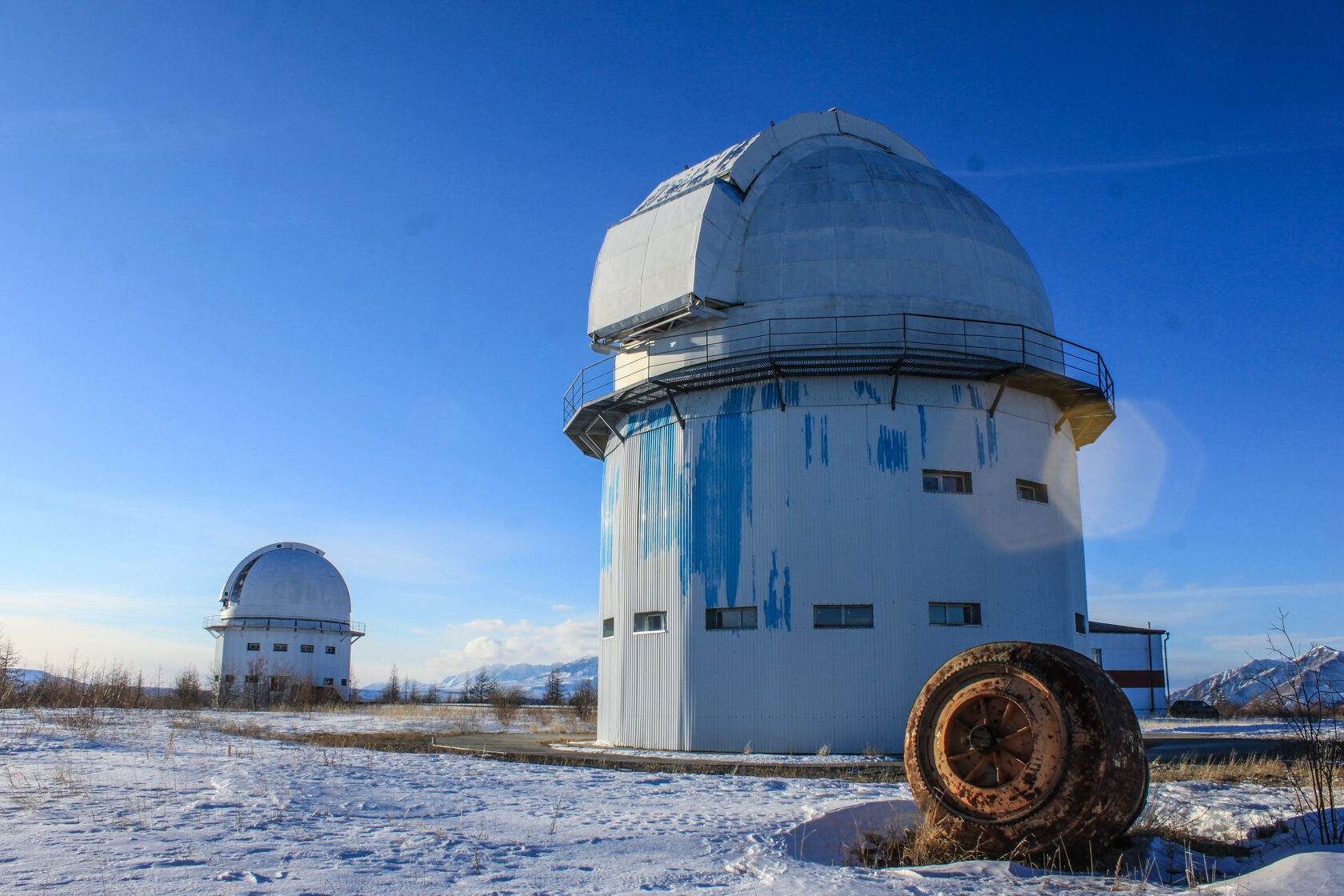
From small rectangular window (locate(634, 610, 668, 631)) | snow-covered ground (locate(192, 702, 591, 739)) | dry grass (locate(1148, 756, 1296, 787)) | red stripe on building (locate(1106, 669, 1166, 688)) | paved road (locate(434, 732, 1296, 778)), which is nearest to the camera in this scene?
dry grass (locate(1148, 756, 1296, 787))

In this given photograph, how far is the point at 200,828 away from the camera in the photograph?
7.23 meters

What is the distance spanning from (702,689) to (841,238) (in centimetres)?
945

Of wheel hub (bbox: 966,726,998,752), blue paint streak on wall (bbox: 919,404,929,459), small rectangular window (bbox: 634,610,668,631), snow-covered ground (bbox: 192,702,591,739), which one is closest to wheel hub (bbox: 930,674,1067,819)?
wheel hub (bbox: 966,726,998,752)

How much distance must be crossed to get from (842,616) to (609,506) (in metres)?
6.15

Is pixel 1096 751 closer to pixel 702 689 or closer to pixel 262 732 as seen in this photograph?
pixel 702 689

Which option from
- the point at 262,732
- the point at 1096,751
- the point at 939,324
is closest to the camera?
the point at 1096,751

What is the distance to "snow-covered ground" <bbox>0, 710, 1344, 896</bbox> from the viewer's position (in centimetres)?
560

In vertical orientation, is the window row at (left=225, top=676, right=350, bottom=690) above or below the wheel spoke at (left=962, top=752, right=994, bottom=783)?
below

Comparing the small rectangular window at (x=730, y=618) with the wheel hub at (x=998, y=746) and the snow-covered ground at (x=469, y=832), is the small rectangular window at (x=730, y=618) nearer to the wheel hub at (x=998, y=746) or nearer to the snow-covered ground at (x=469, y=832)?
the snow-covered ground at (x=469, y=832)

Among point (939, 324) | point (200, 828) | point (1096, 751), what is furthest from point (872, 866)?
point (939, 324)

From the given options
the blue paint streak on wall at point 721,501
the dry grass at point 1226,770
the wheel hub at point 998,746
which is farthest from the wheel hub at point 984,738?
the blue paint streak on wall at point 721,501

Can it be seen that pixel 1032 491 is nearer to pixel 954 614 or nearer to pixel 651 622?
pixel 954 614

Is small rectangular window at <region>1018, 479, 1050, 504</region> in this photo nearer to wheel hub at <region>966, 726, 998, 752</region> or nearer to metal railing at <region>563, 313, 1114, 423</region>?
metal railing at <region>563, 313, 1114, 423</region>

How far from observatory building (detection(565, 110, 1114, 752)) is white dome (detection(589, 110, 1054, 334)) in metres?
0.05
